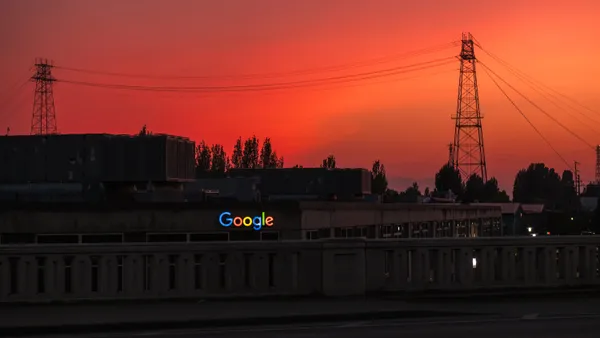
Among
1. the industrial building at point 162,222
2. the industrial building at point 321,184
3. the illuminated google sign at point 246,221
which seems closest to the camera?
the industrial building at point 162,222

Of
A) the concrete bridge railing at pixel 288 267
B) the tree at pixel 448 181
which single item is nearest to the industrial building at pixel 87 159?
the concrete bridge railing at pixel 288 267

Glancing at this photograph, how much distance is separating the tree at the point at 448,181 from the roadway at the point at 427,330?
132 m

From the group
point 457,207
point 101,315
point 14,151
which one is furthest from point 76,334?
point 457,207

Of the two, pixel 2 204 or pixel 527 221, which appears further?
pixel 527 221

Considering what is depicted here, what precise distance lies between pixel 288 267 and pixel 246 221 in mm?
28329

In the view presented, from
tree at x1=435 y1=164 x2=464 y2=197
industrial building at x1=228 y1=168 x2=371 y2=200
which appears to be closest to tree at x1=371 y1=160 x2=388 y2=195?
tree at x1=435 y1=164 x2=464 y2=197

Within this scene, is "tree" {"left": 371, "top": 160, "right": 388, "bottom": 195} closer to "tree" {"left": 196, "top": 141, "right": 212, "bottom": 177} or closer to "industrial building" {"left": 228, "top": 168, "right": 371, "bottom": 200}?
"tree" {"left": 196, "top": 141, "right": 212, "bottom": 177}

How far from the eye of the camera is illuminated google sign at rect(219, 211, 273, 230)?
42.6 meters

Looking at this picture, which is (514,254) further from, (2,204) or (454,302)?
(2,204)

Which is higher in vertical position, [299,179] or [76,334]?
[299,179]

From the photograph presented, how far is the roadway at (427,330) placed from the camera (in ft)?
39.2

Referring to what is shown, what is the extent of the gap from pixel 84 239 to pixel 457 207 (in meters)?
62.0

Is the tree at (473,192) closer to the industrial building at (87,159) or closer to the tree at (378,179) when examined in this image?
the tree at (378,179)

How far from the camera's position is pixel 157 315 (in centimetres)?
1330
